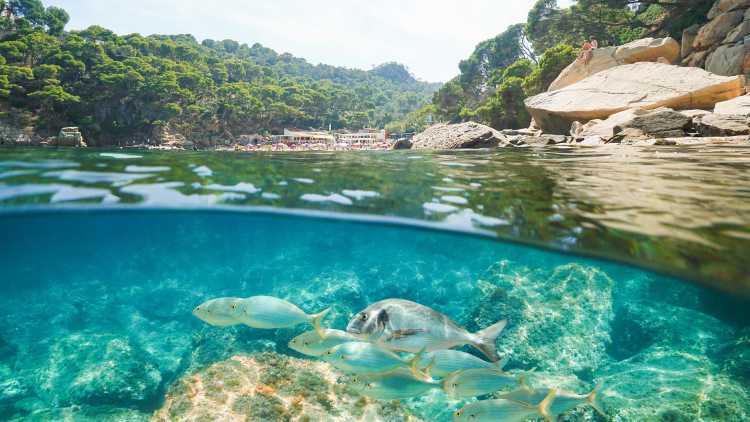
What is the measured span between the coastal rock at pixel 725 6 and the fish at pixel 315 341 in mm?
34237

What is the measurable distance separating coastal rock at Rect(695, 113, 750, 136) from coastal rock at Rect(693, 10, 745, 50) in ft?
55.6

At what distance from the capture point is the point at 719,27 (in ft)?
80.0

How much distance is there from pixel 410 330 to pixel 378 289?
6.30 meters

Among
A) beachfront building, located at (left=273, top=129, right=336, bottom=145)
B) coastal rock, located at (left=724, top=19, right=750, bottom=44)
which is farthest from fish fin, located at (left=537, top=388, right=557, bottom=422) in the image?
beachfront building, located at (left=273, top=129, right=336, bottom=145)

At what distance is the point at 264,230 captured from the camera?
1093cm

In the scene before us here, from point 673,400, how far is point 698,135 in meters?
11.3

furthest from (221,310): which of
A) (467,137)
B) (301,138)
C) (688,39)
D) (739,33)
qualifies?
(301,138)

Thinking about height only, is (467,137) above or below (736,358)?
above

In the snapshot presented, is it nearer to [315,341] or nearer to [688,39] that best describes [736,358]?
[315,341]

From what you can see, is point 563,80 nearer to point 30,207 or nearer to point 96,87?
point 30,207

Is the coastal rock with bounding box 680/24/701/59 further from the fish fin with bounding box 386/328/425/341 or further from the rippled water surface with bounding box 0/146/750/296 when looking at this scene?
the fish fin with bounding box 386/328/425/341

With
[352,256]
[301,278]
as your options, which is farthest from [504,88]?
[301,278]

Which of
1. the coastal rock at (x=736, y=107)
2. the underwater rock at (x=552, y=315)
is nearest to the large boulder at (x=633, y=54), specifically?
the coastal rock at (x=736, y=107)

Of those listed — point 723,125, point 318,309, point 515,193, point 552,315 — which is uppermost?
point 723,125
